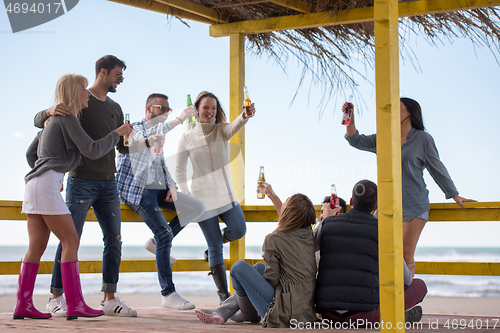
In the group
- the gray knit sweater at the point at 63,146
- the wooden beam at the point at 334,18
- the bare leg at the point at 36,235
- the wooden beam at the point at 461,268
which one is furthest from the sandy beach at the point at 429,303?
the gray knit sweater at the point at 63,146

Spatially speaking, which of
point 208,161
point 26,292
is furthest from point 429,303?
point 26,292

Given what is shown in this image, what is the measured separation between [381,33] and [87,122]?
209 cm

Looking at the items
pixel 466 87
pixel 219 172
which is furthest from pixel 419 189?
pixel 466 87

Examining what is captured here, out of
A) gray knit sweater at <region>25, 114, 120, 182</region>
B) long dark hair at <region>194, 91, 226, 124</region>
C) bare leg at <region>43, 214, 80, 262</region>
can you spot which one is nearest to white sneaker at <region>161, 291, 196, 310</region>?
bare leg at <region>43, 214, 80, 262</region>

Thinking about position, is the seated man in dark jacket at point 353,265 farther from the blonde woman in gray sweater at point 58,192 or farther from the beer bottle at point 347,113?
the blonde woman in gray sweater at point 58,192

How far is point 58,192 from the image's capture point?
124 inches

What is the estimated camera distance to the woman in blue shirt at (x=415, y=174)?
11.7 ft

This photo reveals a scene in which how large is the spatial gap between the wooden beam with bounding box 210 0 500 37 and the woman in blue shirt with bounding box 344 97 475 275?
0.95 metres

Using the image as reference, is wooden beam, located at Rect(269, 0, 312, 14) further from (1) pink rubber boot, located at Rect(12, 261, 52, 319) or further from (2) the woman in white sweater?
(1) pink rubber boot, located at Rect(12, 261, 52, 319)

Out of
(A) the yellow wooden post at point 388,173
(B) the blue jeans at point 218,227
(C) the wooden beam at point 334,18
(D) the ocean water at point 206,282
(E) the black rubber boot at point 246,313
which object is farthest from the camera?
(D) the ocean water at point 206,282

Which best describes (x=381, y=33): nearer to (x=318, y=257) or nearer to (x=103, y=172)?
(x=318, y=257)

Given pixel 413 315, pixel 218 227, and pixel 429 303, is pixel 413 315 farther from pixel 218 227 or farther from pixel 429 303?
pixel 429 303

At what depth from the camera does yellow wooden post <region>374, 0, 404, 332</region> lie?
240cm

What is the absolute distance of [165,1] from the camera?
4.34m
